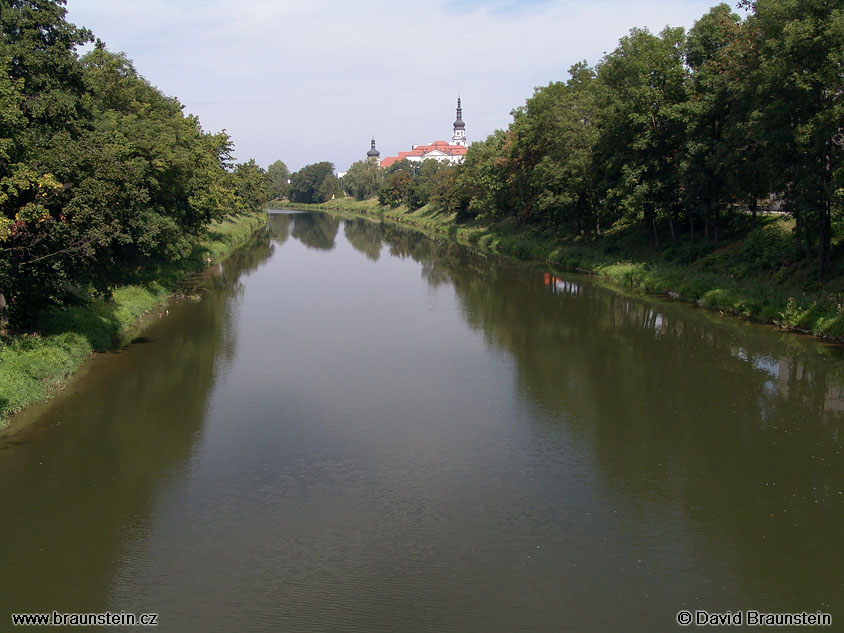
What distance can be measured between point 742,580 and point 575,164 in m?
33.5

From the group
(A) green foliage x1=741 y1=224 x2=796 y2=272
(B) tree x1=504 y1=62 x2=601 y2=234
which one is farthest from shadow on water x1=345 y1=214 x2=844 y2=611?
(B) tree x1=504 y1=62 x2=601 y2=234

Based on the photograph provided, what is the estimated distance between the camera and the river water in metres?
9.10

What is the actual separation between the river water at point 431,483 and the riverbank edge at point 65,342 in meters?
0.51

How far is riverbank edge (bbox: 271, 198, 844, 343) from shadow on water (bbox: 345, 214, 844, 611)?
84cm

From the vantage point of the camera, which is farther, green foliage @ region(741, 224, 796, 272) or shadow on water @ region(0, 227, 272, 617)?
green foliage @ region(741, 224, 796, 272)

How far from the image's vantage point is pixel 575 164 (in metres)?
40.4

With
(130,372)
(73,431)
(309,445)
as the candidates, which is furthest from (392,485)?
(130,372)

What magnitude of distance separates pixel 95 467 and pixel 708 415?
12.7 meters

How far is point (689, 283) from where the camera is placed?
1190 inches

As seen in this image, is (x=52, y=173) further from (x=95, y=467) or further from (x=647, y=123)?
(x=647, y=123)

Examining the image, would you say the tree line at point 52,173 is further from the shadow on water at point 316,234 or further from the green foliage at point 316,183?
the green foliage at point 316,183

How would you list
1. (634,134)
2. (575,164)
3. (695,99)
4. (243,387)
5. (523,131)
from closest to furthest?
(243,387), (695,99), (634,134), (575,164), (523,131)

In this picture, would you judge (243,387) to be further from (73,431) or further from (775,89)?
(775,89)

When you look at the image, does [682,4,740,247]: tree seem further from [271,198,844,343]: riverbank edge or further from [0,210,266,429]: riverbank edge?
[0,210,266,429]: riverbank edge
